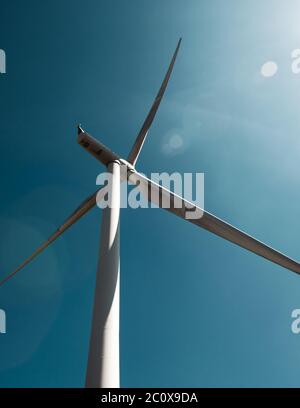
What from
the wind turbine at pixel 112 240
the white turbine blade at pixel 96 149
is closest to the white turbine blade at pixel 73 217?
the wind turbine at pixel 112 240

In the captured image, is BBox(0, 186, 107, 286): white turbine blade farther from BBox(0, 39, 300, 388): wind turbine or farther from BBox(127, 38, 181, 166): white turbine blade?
BBox(127, 38, 181, 166): white turbine blade

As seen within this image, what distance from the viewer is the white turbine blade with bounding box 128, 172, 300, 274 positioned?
1606cm

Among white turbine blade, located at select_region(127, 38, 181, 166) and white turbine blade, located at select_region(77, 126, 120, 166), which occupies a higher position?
white turbine blade, located at select_region(127, 38, 181, 166)

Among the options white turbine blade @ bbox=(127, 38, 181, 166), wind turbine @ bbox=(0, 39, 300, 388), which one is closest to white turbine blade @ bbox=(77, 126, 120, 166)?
wind turbine @ bbox=(0, 39, 300, 388)

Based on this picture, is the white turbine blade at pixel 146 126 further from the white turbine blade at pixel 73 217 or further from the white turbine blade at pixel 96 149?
the white turbine blade at pixel 73 217

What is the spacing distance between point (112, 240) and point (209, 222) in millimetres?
6241

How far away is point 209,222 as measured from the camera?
16672 millimetres

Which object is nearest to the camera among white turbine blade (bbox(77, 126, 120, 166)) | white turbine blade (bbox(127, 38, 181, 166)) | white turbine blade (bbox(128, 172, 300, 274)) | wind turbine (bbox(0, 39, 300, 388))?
wind turbine (bbox(0, 39, 300, 388))

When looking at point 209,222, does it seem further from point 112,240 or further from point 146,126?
point 146,126

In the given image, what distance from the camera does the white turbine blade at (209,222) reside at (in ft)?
52.7
